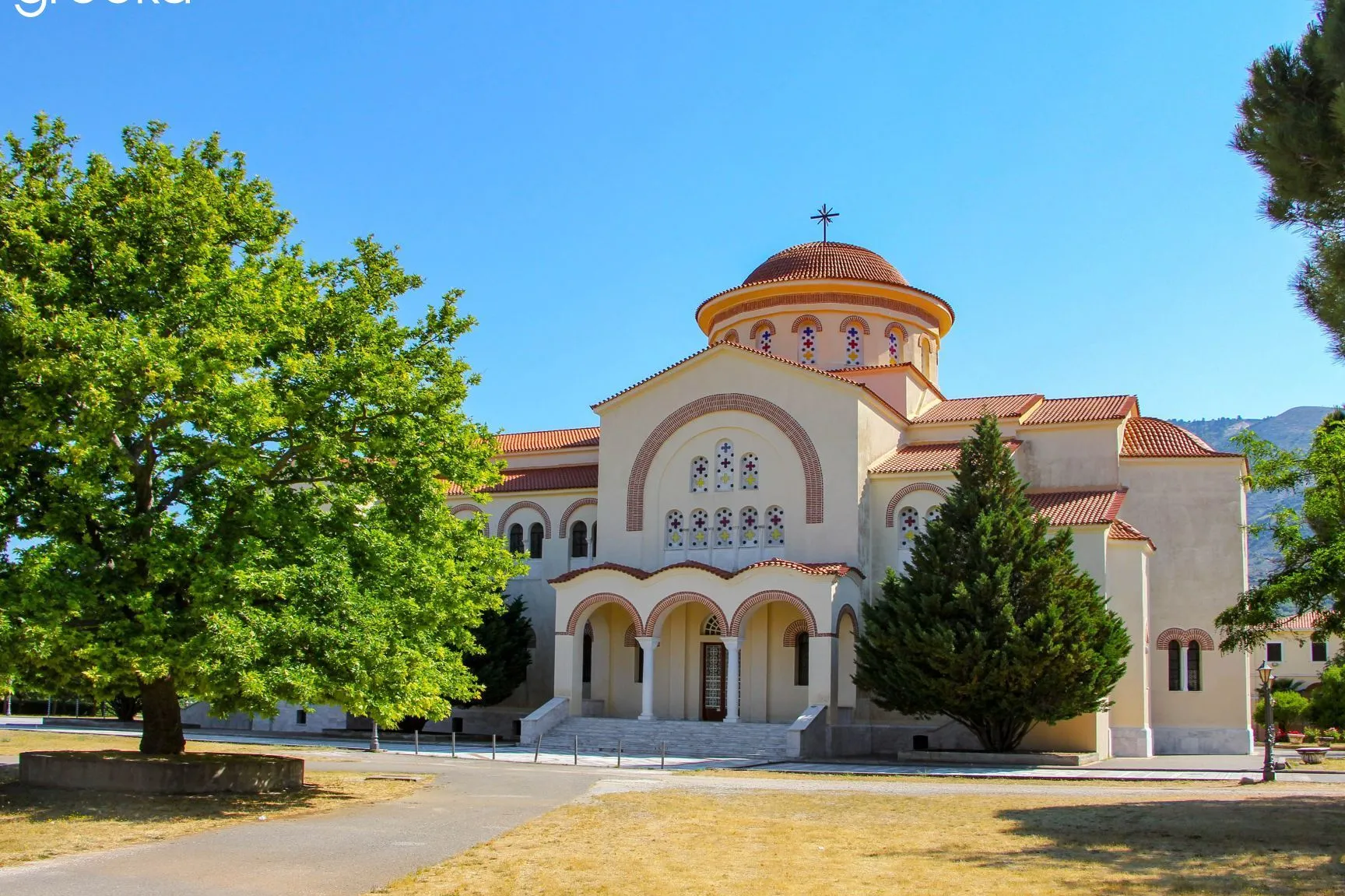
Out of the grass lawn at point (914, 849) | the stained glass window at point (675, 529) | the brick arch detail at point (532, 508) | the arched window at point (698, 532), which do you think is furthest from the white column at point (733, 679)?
the grass lawn at point (914, 849)

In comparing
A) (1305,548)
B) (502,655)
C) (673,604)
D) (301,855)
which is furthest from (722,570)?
(301,855)

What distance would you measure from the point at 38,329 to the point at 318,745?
17.4 meters

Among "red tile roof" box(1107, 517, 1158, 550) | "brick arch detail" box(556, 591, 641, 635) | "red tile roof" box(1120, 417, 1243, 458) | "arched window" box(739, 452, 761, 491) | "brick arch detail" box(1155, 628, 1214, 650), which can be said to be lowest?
"brick arch detail" box(1155, 628, 1214, 650)

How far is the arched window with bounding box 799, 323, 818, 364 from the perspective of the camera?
128 feet

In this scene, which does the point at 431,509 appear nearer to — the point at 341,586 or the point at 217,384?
the point at 341,586

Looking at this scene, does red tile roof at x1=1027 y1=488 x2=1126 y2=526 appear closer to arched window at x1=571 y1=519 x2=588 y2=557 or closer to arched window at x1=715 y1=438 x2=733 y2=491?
arched window at x1=715 y1=438 x2=733 y2=491

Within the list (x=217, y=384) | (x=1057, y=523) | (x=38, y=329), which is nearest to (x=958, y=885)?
(x=217, y=384)

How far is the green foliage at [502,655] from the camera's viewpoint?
34.5 meters

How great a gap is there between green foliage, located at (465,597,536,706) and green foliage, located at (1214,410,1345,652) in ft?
69.4

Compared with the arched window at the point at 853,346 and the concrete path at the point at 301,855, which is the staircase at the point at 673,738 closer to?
the concrete path at the point at 301,855

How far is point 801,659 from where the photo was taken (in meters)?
33.5

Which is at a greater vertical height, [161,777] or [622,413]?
[622,413]

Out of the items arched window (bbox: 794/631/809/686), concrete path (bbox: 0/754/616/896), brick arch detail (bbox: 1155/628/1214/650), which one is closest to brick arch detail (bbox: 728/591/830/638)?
arched window (bbox: 794/631/809/686)

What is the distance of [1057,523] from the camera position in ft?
103
